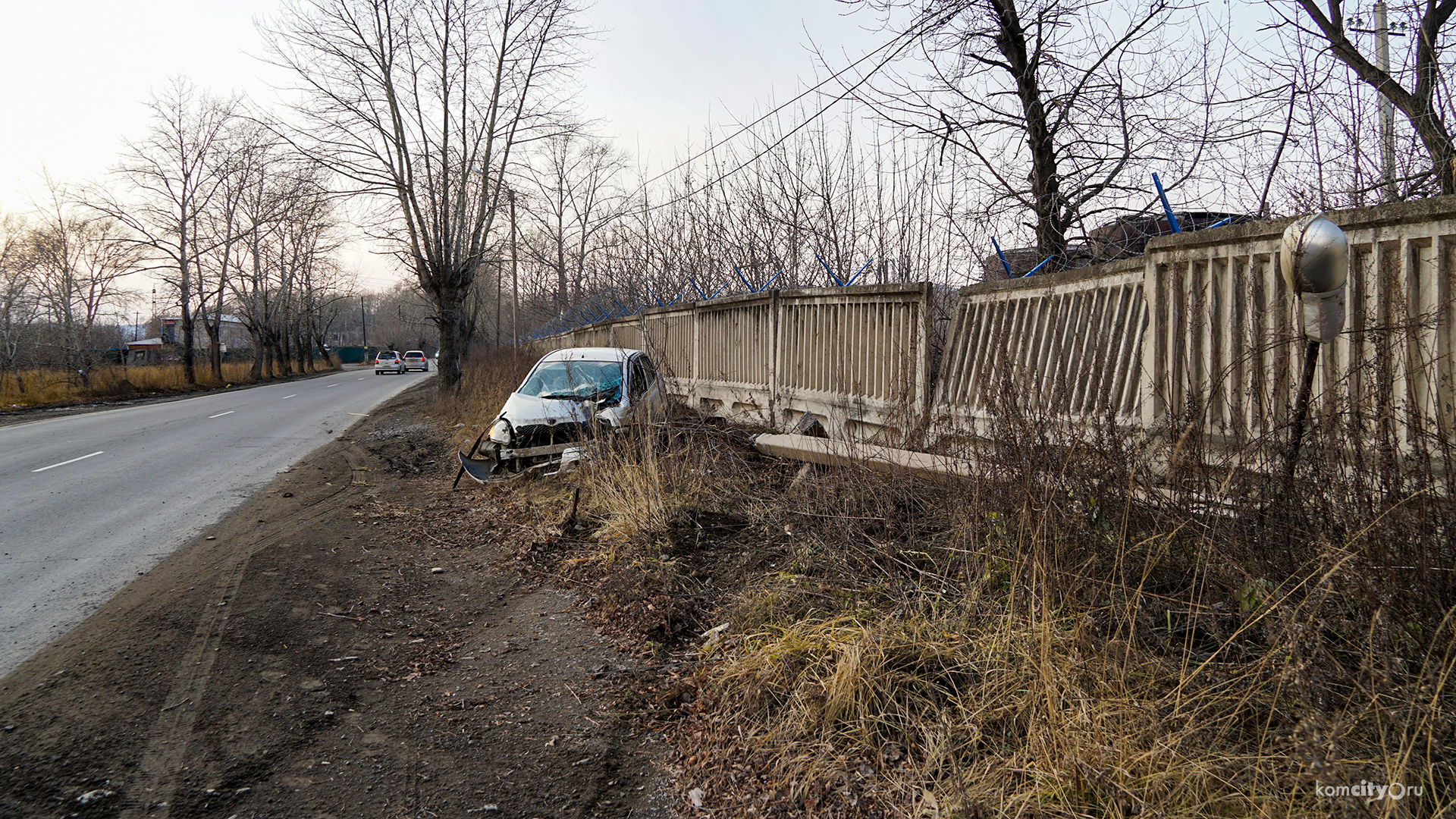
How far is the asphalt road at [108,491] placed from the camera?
16.7 feet

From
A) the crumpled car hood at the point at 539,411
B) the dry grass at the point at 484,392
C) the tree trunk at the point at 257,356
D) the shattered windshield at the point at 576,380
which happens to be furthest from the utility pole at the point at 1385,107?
the tree trunk at the point at 257,356

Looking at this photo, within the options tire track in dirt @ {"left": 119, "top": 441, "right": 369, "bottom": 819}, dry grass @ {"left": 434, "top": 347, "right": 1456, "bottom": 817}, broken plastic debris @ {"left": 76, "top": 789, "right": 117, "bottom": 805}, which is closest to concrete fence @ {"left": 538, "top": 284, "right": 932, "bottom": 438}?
dry grass @ {"left": 434, "top": 347, "right": 1456, "bottom": 817}

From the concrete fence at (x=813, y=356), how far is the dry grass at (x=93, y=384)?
70.8ft

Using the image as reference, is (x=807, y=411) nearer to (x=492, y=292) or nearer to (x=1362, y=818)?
(x=1362, y=818)

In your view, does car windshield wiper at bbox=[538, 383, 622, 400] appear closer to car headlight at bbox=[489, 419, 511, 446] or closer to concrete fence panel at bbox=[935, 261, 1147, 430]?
car headlight at bbox=[489, 419, 511, 446]

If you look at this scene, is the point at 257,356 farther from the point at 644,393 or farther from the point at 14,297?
the point at 644,393

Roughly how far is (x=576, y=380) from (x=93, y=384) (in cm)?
2602

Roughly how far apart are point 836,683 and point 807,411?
5590 millimetres

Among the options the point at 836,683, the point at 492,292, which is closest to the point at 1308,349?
the point at 836,683

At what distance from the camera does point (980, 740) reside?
265 cm

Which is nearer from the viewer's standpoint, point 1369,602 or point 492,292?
point 1369,602

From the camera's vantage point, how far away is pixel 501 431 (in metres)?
8.54

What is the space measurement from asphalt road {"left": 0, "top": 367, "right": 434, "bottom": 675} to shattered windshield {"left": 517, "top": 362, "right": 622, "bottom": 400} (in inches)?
138

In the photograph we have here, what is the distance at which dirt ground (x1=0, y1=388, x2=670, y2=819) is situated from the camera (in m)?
2.80
